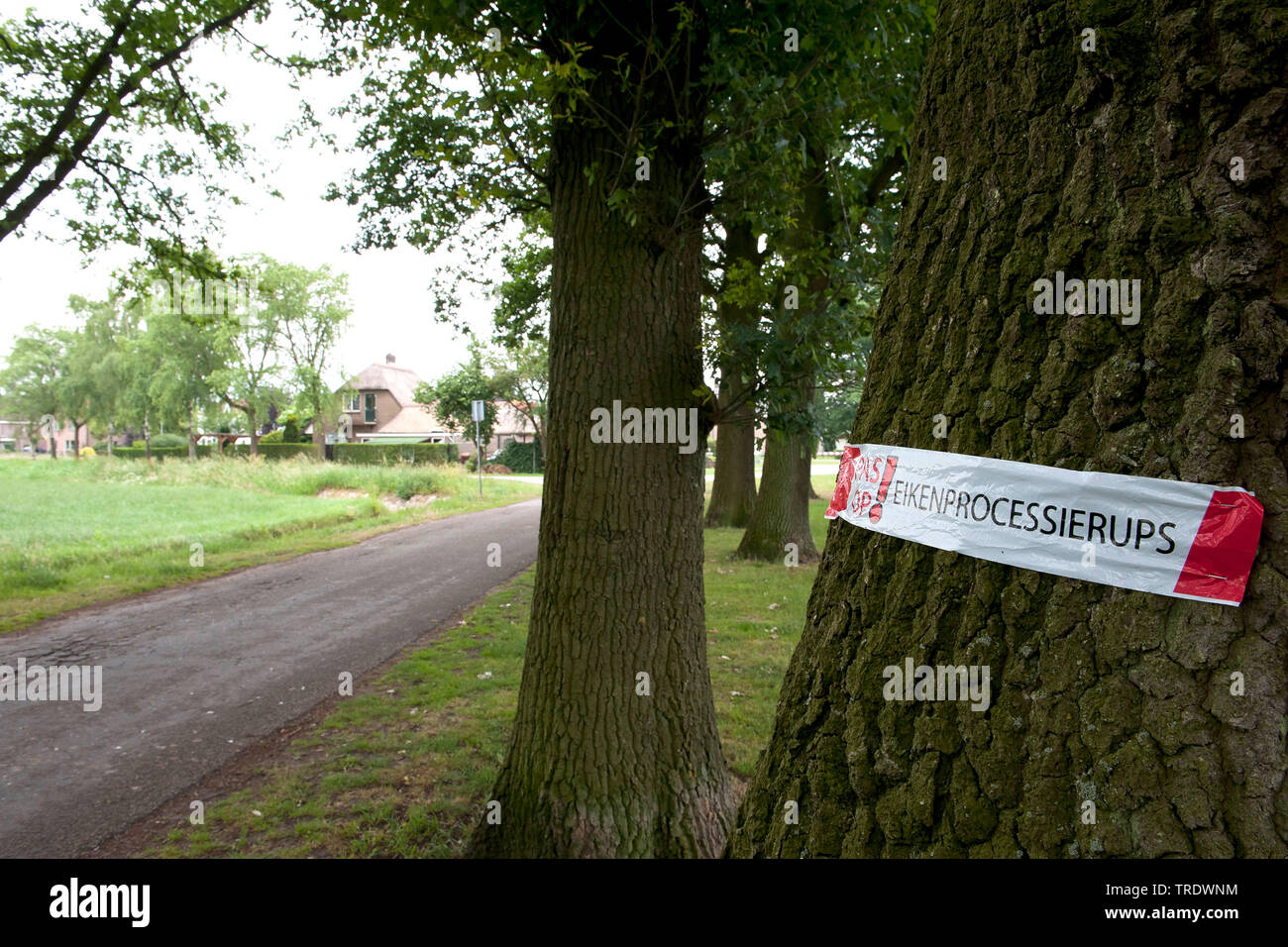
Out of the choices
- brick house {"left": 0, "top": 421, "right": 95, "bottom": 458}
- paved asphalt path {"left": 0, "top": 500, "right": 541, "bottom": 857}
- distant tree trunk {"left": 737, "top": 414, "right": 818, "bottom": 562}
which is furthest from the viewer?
brick house {"left": 0, "top": 421, "right": 95, "bottom": 458}

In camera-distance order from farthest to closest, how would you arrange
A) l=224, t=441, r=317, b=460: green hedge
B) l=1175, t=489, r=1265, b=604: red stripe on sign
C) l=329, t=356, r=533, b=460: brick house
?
l=329, t=356, r=533, b=460: brick house → l=224, t=441, r=317, b=460: green hedge → l=1175, t=489, r=1265, b=604: red stripe on sign

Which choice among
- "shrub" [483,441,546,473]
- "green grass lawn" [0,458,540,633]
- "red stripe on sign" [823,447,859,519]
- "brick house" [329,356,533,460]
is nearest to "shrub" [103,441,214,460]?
"brick house" [329,356,533,460]

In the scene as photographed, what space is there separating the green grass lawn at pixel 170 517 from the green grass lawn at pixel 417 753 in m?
5.32

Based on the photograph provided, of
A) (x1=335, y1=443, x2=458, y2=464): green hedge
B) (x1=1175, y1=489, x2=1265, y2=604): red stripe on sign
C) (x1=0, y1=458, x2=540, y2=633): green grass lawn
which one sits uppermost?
(x1=335, y1=443, x2=458, y2=464): green hedge

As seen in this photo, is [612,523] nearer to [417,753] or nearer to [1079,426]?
[1079,426]

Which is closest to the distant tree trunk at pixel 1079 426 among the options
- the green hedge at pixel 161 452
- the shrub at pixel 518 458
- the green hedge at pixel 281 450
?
the shrub at pixel 518 458

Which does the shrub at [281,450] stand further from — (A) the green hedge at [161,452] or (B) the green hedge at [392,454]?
(A) the green hedge at [161,452]

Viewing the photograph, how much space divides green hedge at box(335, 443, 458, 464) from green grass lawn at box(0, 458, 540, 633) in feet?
27.2

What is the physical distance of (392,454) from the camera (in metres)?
43.1

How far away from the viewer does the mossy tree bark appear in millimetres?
3426

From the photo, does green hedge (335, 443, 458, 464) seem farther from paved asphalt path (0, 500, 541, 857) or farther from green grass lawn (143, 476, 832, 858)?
green grass lawn (143, 476, 832, 858)

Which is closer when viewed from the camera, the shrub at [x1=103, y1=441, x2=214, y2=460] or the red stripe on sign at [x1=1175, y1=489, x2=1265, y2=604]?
the red stripe on sign at [x1=1175, y1=489, x2=1265, y2=604]

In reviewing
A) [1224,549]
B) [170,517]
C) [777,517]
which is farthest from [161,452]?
[1224,549]
